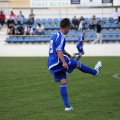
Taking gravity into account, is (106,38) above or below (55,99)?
below

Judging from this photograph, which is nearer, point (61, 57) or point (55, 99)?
point (61, 57)

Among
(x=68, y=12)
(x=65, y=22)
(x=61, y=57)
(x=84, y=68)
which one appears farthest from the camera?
(x=68, y=12)

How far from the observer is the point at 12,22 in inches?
1330

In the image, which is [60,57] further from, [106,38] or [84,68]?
[106,38]

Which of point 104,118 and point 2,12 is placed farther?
point 2,12

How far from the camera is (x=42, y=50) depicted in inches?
1241

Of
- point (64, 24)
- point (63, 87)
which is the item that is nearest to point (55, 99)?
point (63, 87)

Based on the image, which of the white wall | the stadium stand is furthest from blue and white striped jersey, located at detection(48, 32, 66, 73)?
the white wall

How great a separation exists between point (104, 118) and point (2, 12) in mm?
28837

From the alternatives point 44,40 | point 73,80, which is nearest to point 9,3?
point 44,40

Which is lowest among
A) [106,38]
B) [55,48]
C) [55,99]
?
[106,38]

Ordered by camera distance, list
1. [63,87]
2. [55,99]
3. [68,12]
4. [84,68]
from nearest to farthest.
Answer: [63,87] < [84,68] < [55,99] < [68,12]

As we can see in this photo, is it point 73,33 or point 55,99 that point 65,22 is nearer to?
point 55,99

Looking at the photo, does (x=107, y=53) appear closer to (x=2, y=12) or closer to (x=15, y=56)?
(x=15, y=56)
